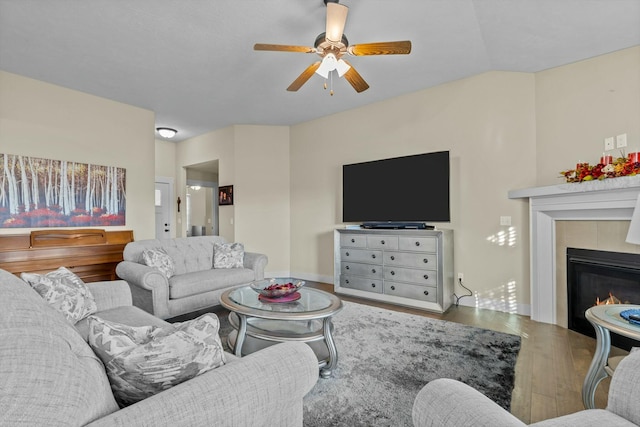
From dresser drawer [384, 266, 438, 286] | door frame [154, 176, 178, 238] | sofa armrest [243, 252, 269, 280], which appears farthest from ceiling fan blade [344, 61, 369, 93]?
door frame [154, 176, 178, 238]

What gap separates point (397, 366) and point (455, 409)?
1.51 metres

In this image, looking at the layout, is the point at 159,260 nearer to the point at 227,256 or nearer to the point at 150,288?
the point at 150,288

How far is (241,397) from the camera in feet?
2.94

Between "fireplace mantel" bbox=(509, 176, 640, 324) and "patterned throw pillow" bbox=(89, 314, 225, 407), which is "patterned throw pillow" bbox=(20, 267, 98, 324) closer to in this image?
"patterned throw pillow" bbox=(89, 314, 225, 407)

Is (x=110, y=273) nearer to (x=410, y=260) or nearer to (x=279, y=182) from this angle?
(x=279, y=182)

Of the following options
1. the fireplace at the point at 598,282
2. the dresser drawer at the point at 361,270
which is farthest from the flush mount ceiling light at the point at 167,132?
the fireplace at the point at 598,282

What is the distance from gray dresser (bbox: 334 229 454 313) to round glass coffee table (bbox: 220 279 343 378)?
5.34 feet

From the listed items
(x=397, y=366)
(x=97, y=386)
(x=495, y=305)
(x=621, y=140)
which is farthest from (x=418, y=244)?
(x=97, y=386)

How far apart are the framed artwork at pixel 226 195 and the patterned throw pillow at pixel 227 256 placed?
1844 mm

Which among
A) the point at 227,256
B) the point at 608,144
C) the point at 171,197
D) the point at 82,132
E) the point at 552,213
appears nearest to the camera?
the point at 608,144

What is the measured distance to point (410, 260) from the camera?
148 inches

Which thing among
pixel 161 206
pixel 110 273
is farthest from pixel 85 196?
pixel 161 206

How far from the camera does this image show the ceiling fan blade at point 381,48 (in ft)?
7.73

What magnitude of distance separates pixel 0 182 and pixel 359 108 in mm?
4672
